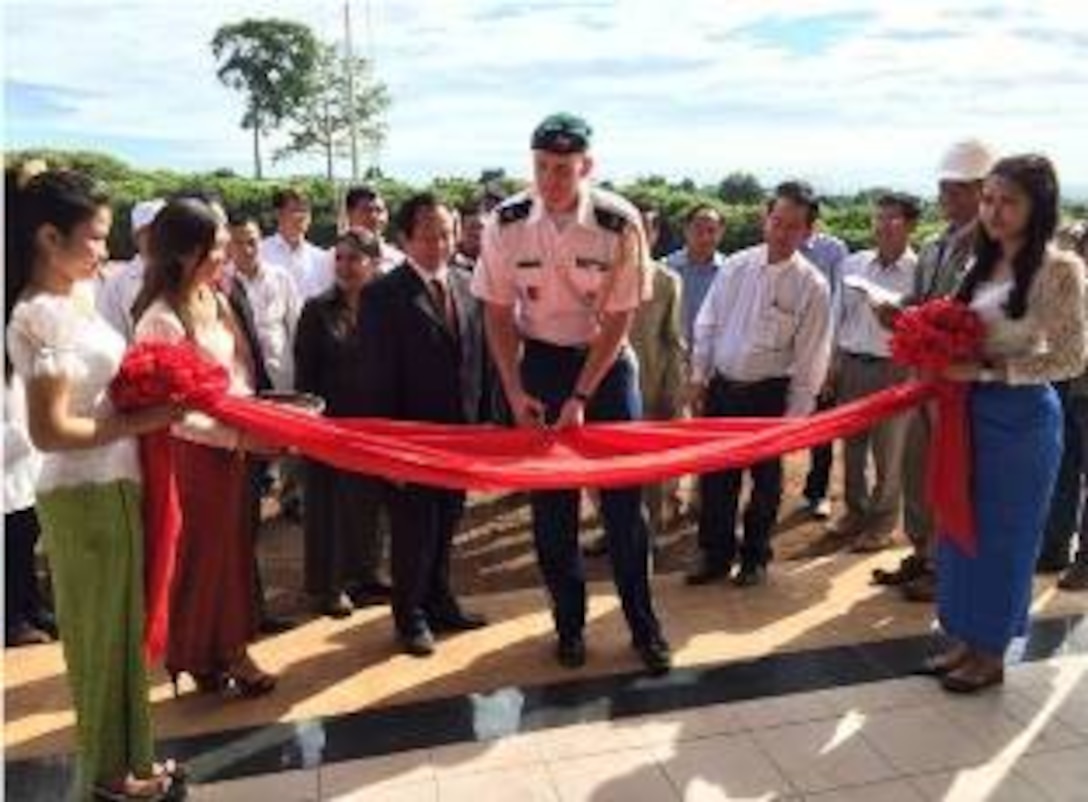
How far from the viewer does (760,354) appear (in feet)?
16.6

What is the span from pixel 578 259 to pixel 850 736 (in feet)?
5.83

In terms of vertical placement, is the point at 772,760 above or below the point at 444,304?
below

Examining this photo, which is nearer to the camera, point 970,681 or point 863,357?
point 970,681

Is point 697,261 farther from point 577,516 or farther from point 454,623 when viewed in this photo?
point 454,623

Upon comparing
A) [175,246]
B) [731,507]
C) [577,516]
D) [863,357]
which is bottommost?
[731,507]

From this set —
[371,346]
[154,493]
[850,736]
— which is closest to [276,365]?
[371,346]

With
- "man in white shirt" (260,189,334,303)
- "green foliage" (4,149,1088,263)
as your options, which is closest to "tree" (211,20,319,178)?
"green foliage" (4,149,1088,263)

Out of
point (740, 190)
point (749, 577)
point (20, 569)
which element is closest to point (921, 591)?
point (749, 577)

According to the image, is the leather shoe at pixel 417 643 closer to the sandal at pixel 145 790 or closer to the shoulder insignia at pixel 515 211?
the sandal at pixel 145 790

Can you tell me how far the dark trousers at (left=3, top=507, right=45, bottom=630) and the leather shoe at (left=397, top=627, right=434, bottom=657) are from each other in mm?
1475

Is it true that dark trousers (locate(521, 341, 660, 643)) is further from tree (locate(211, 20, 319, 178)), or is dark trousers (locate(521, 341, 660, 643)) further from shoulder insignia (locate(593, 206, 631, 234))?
tree (locate(211, 20, 319, 178))

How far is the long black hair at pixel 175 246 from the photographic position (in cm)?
350

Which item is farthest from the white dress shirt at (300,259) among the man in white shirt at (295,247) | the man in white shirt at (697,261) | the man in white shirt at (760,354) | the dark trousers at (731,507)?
the dark trousers at (731,507)

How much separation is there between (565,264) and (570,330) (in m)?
0.24
